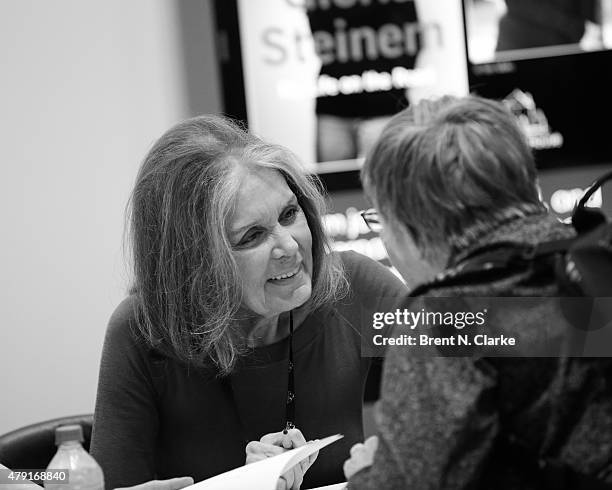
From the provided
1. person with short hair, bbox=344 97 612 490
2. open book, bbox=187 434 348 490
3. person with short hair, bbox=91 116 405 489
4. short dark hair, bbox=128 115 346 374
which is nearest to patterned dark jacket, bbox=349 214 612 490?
person with short hair, bbox=344 97 612 490

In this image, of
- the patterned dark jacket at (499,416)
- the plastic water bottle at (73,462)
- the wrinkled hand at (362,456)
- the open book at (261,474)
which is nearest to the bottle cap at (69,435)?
the plastic water bottle at (73,462)

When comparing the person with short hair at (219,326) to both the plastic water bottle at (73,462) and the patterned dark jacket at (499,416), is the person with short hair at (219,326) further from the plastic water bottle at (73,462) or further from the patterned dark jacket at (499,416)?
the patterned dark jacket at (499,416)

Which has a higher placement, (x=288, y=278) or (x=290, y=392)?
(x=288, y=278)

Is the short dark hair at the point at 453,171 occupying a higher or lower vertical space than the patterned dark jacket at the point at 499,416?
higher

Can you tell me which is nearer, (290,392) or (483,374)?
(483,374)

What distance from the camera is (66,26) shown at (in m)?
3.58

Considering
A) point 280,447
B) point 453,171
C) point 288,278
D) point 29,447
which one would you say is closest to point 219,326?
point 288,278

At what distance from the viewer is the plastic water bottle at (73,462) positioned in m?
1.64

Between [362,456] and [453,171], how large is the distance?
451 mm

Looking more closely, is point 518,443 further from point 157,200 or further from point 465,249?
point 157,200

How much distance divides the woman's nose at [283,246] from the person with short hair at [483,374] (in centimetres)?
76

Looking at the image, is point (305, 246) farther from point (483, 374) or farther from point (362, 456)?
point (483, 374)

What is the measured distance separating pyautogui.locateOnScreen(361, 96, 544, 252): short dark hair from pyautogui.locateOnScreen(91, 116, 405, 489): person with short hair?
29.7 inches

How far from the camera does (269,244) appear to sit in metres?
2.02
